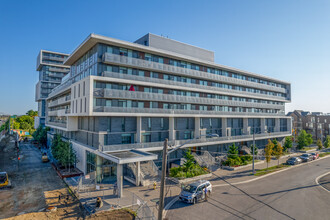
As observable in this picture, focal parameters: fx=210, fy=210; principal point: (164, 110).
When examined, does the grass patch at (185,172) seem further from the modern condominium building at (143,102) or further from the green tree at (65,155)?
the green tree at (65,155)

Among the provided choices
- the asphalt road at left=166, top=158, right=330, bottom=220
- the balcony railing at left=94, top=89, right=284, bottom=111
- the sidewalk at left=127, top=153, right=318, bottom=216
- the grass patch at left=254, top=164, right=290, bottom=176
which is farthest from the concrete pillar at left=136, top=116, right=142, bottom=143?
the grass patch at left=254, top=164, right=290, bottom=176

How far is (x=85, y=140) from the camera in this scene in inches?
1291

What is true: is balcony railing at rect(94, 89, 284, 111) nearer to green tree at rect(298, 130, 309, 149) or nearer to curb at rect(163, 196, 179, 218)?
curb at rect(163, 196, 179, 218)

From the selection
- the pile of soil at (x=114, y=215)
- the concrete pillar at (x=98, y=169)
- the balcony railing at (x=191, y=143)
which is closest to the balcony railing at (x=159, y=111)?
the balcony railing at (x=191, y=143)

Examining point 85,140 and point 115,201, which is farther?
point 85,140

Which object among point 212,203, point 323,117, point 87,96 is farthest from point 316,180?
point 323,117

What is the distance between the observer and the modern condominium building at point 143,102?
28.5 meters

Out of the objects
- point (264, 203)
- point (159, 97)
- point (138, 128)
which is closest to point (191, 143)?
point (159, 97)

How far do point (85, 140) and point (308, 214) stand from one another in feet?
95.4

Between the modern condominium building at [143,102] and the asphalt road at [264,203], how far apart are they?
819cm

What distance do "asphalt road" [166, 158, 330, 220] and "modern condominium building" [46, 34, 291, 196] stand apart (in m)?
8.19

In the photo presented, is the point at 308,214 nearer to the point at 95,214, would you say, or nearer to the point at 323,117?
the point at 95,214

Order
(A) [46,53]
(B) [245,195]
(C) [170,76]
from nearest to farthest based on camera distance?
(B) [245,195], (C) [170,76], (A) [46,53]

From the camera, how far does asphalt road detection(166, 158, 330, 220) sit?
1789 cm
